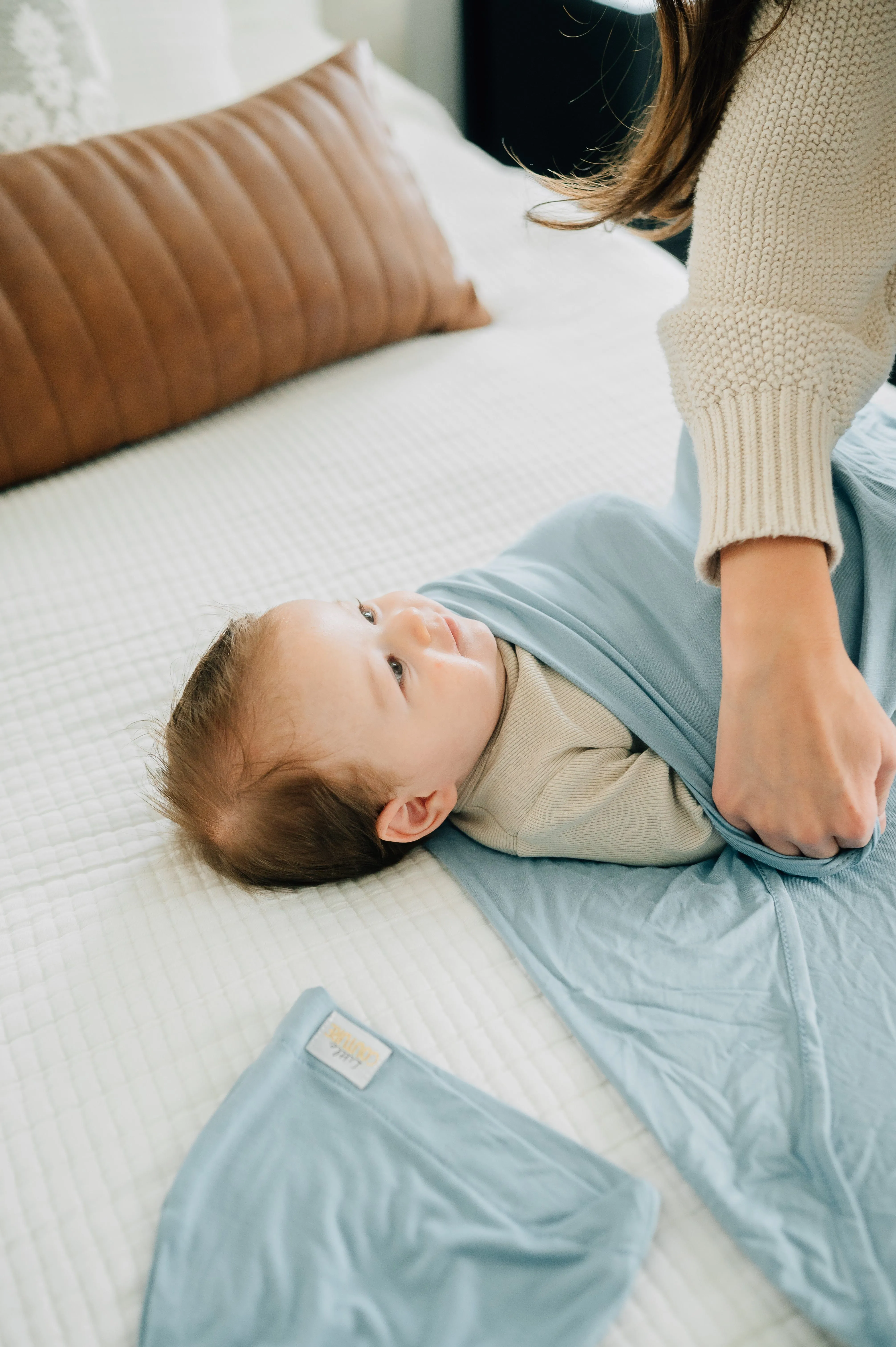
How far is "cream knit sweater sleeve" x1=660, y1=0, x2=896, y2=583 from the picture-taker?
2.32ft

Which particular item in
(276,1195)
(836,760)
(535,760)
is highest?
(836,760)

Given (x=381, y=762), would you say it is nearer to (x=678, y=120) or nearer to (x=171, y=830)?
(x=171, y=830)

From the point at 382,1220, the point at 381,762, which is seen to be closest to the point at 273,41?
the point at 381,762

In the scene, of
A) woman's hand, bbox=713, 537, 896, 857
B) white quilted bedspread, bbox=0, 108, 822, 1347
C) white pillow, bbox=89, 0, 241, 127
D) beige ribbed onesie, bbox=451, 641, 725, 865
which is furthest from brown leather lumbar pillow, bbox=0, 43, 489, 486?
woman's hand, bbox=713, 537, 896, 857

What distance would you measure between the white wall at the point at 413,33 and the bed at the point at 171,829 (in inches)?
33.8

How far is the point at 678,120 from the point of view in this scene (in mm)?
801

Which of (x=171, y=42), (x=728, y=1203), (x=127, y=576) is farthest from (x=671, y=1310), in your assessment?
(x=171, y=42)

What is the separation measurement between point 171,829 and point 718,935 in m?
0.50

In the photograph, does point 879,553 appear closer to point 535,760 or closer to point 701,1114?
point 535,760

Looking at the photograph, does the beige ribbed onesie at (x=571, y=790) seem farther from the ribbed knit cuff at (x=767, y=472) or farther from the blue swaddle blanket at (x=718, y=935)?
the ribbed knit cuff at (x=767, y=472)

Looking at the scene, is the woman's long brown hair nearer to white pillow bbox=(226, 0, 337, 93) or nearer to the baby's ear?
the baby's ear

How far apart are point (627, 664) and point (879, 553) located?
241 mm

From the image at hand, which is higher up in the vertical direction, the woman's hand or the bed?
the woman's hand

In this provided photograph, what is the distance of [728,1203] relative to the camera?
0.61 metres
